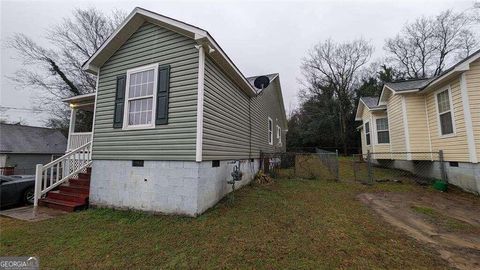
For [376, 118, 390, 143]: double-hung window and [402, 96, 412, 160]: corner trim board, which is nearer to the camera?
[402, 96, 412, 160]: corner trim board

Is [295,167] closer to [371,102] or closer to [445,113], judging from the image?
[445,113]

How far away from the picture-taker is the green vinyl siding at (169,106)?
17.5 ft

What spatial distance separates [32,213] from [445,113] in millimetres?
A: 14226

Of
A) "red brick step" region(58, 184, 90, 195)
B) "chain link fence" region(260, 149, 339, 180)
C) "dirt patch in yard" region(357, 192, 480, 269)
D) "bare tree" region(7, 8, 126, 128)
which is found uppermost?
"bare tree" region(7, 8, 126, 128)

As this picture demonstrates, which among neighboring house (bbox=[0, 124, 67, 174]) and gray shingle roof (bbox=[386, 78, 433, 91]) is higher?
gray shingle roof (bbox=[386, 78, 433, 91])

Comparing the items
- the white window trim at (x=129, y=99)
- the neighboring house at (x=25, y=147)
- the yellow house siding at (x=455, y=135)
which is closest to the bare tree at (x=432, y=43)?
the yellow house siding at (x=455, y=135)

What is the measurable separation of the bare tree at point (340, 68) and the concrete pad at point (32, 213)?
29.8 m

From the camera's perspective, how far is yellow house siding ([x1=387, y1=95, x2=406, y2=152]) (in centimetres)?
1020

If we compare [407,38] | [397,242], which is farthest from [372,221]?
[407,38]

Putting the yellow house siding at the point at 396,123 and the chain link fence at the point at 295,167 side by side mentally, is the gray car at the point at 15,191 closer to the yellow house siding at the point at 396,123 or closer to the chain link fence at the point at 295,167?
the chain link fence at the point at 295,167

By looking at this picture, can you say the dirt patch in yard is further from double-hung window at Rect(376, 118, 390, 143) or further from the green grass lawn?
double-hung window at Rect(376, 118, 390, 143)

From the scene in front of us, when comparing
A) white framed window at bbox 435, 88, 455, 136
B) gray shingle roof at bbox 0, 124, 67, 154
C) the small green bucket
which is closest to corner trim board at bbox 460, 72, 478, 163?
white framed window at bbox 435, 88, 455, 136

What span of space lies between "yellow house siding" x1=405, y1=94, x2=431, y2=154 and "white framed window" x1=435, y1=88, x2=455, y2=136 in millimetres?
899

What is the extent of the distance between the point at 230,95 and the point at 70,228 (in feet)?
18.4
